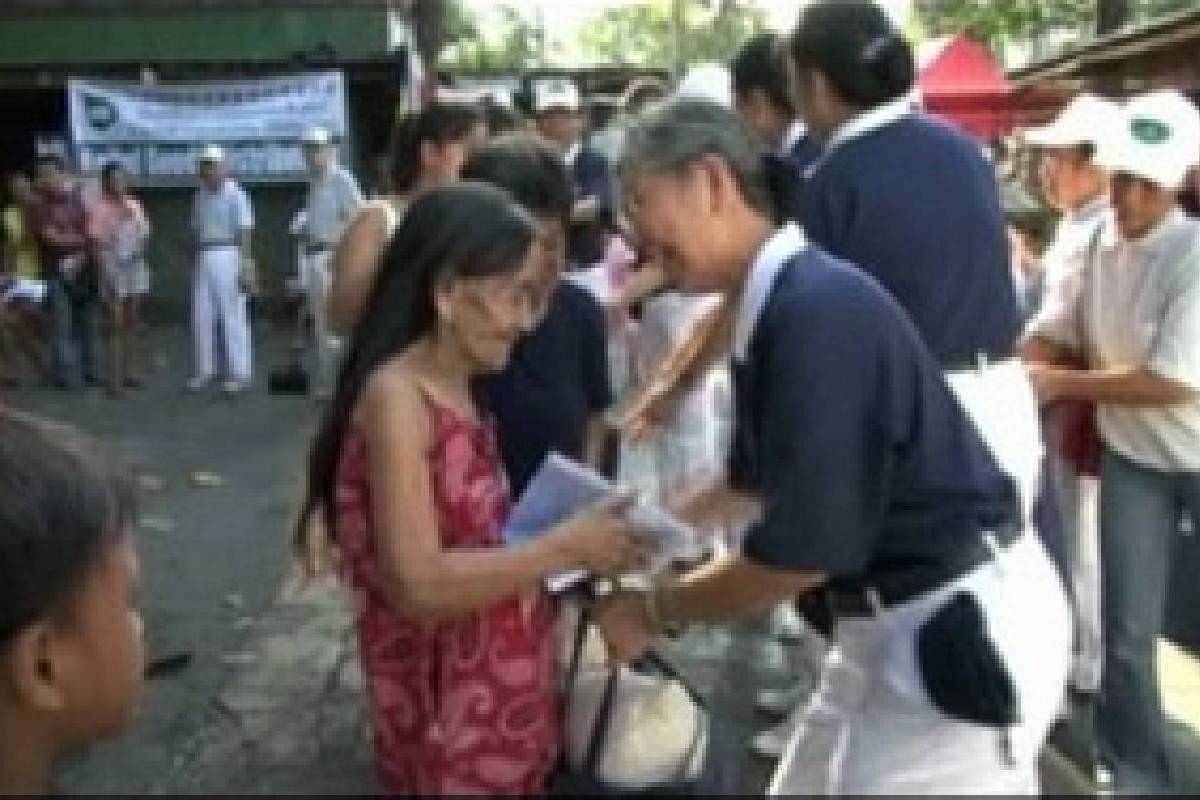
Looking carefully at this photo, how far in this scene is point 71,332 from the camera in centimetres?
1381

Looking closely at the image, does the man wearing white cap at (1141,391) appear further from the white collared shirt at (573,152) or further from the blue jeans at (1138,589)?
the white collared shirt at (573,152)

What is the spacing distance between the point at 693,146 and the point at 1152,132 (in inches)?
95.0

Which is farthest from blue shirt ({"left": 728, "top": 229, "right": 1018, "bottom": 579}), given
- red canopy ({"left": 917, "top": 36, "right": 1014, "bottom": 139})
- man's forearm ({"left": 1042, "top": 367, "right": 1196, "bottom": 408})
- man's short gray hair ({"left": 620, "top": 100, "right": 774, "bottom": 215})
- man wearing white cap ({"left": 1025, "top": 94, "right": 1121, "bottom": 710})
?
red canopy ({"left": 917, "top": 36, "right": 1014, "bottom": 139})

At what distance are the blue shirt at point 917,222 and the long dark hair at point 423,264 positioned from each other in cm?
99

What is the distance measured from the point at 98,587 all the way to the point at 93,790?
142 inches

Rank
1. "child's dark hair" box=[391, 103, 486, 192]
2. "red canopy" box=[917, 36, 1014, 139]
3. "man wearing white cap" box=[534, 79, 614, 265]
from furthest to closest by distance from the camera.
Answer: "red canopy" box=[917, 36, 1014, 139] < "man wearing white cap" box=[534, 79, 614, 265] < "child's dark hair" box=[391, 103, 486, 192]

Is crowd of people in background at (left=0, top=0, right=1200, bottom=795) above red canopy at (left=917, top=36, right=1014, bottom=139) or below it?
above

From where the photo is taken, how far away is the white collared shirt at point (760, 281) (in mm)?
2496

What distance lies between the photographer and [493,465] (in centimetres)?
307

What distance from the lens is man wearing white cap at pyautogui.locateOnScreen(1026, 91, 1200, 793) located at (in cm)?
447

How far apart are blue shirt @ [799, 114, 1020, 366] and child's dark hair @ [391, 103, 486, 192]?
55.3 inches

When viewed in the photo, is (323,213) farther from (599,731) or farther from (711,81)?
(599,731)

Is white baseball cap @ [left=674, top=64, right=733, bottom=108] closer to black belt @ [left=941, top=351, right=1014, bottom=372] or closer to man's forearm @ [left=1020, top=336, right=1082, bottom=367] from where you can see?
man's forearm @ [left=1020, top=336, right=1082, bottom=367]

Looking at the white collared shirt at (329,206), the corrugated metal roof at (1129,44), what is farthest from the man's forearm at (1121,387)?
the white collared shirt at (329,206)
